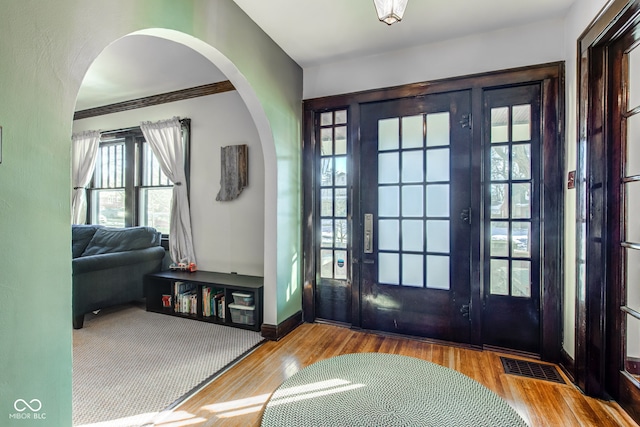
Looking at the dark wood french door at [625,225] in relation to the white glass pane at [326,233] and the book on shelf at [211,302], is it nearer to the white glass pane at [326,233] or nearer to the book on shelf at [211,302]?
the white glass pane at [326,233]

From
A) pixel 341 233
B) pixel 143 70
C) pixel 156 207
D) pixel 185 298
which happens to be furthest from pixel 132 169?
pixel 341 233

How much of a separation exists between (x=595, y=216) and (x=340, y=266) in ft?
6.56

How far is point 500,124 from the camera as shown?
2561mm

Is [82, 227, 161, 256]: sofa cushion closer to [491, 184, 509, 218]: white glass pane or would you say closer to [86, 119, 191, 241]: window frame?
[86, 119, 191, 241]: window frame

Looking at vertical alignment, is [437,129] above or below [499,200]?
above

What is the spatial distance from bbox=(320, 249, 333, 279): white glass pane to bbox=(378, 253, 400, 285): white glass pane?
1.65ft

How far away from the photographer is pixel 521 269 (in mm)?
2523

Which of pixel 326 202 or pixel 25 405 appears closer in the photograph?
pixel 25 405

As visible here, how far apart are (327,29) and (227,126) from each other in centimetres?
173

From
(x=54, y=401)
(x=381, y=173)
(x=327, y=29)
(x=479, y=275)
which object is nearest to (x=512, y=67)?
(x=381, y=173)

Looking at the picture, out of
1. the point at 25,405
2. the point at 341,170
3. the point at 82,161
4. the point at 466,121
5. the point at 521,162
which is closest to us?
the point at 25,405

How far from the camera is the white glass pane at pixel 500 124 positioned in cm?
254

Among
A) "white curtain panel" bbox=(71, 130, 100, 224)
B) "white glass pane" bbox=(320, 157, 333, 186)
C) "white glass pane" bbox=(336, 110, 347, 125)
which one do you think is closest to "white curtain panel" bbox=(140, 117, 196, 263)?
"white curtain panel" bbox=(71, 130, 100, 224)

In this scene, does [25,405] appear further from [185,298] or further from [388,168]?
[388,168]
